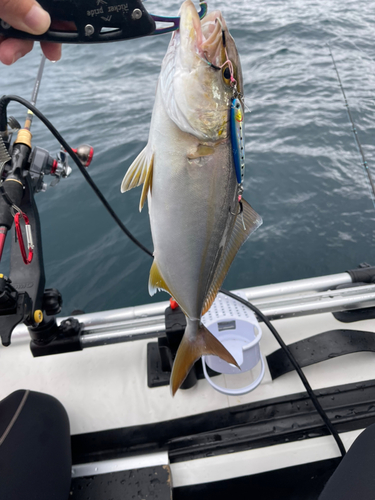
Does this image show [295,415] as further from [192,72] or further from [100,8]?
[100,8]

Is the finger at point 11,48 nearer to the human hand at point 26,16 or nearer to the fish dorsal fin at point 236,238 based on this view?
A: the human hand at point 26,16

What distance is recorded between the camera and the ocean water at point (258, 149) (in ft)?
12.7

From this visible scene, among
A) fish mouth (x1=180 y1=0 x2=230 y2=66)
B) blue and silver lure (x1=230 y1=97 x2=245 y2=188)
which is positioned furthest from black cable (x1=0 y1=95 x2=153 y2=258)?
fish mouth (x1=180 y1=0 x2=230 y2=66)

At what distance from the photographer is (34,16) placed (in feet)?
3.51

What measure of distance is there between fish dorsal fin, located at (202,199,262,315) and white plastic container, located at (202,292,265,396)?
69cm

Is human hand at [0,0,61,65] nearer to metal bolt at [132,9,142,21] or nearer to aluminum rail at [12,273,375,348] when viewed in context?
metal bolt at [132,9,142,21]

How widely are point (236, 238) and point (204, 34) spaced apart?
0.68 meters

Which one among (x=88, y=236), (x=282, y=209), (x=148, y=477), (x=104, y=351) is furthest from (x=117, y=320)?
(x=282, y=209)

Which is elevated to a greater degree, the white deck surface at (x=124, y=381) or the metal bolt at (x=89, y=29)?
the metal bolt at (x=89, y=29)

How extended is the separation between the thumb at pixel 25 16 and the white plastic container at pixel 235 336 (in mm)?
1635

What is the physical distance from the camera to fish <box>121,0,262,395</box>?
1.06 metres

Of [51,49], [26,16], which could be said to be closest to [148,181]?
[26,16]

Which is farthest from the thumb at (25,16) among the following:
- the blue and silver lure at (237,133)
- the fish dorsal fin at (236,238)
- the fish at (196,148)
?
the fish dorsal fin at (236,238)

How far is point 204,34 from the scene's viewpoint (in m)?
1.09
